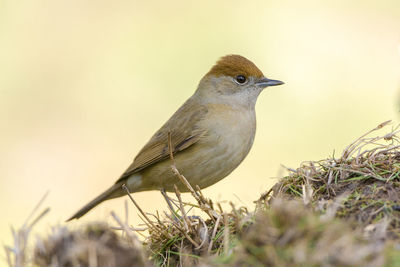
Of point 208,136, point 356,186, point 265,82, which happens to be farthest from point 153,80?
point 356,186

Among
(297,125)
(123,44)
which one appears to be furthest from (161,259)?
(123,44)

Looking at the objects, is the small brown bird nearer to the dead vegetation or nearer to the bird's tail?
the bird's tail

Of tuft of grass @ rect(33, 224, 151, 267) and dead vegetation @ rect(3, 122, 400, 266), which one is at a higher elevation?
tuft of grass @ rect(33, 224, 151, 267)

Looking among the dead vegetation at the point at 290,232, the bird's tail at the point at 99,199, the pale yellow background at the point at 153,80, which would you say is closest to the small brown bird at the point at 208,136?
the bird's tail at the point at 99,199

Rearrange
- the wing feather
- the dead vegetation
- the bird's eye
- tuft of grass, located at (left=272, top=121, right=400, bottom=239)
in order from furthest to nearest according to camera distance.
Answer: the bird's eye
the wing feather
tuft of grass, located at (left=272, top=121, right=400, bottom=239)
the dead vegetation

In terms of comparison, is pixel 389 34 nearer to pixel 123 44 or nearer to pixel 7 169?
pixel 123 44

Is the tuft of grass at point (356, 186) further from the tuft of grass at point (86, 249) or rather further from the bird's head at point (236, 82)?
the bird's head at point (236, 82)

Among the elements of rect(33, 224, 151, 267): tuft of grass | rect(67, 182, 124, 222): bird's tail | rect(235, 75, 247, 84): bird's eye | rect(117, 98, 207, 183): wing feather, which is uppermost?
rect(235, 75, 247, 84): bird's eye

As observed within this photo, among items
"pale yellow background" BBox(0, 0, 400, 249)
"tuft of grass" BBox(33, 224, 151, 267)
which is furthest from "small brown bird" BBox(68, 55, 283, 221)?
"tuft of grass" BBox(33, 224, 151, 267)

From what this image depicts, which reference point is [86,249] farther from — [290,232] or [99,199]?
[99,199]
